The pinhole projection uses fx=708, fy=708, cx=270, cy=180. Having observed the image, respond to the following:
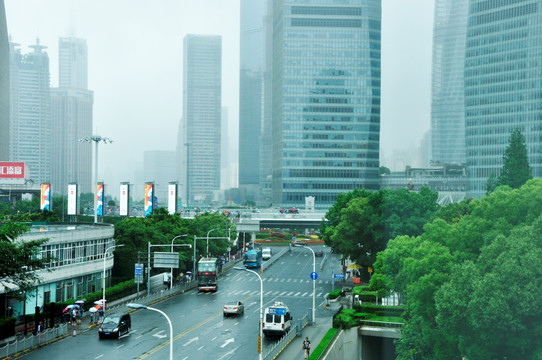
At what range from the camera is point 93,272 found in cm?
7269

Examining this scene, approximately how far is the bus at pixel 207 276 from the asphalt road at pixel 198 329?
127 cm

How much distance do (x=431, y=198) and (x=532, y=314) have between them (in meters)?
51.6

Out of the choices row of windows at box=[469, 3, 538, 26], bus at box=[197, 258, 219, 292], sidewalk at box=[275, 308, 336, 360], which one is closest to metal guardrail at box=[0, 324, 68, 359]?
sidewalk at box=[275, 308, 336, 360]

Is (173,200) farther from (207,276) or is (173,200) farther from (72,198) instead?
(207,276)

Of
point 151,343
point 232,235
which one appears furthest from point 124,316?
point 232,235

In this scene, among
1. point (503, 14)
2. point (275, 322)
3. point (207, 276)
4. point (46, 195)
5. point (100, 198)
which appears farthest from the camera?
point (503, 14)

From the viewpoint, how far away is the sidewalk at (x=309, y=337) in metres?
47.9

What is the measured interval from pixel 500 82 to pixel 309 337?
129888 millimetres

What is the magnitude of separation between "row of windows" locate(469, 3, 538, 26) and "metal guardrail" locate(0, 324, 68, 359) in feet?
441

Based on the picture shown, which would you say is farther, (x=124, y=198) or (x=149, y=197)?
(x=149, y=197)

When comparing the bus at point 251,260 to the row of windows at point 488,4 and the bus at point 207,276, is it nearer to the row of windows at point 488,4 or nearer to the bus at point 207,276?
the bus at point 207,276

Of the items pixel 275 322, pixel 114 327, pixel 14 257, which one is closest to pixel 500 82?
pixel 275 322

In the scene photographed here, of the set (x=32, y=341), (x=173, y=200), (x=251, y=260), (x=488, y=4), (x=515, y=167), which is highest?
(x=488, y=4)

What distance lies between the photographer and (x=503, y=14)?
534ft
